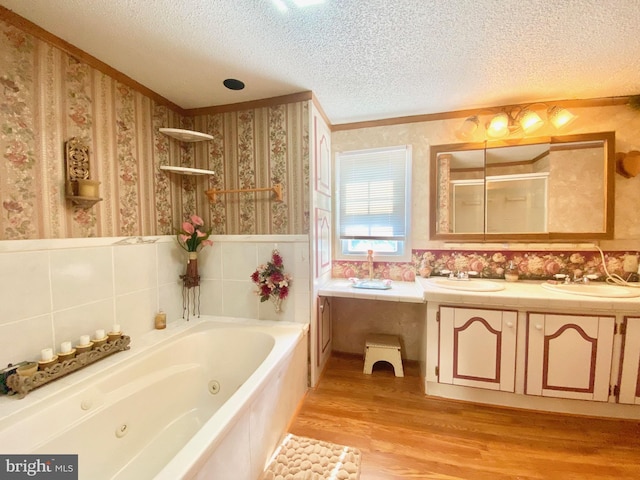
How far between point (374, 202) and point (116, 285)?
2.10 meters

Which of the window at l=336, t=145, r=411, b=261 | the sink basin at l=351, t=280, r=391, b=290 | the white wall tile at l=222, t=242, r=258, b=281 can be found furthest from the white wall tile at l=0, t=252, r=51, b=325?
the window at l=336, t=145, r=411, b=261

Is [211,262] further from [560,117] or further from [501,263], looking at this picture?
[560,117]

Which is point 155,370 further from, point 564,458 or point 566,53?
point 566,53

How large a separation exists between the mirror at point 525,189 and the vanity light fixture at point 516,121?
0.29 feet

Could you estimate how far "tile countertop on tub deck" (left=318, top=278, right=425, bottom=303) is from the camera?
189 cm

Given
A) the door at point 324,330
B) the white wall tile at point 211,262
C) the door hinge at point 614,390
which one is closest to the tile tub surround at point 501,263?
the door at point 324,330

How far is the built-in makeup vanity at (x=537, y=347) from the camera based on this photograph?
1615 millimetres

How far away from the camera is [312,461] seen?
1372mm

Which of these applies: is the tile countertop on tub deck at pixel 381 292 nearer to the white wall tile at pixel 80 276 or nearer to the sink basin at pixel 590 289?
the sink basin at pixel 590 289

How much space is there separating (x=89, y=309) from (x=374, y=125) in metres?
2.55

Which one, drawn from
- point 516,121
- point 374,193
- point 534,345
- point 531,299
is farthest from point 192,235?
point 516,121

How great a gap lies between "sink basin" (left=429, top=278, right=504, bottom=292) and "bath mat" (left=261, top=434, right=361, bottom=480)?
1322 millimetres

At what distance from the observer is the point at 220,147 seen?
6.77 ft

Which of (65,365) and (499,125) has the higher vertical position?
(499,125)
